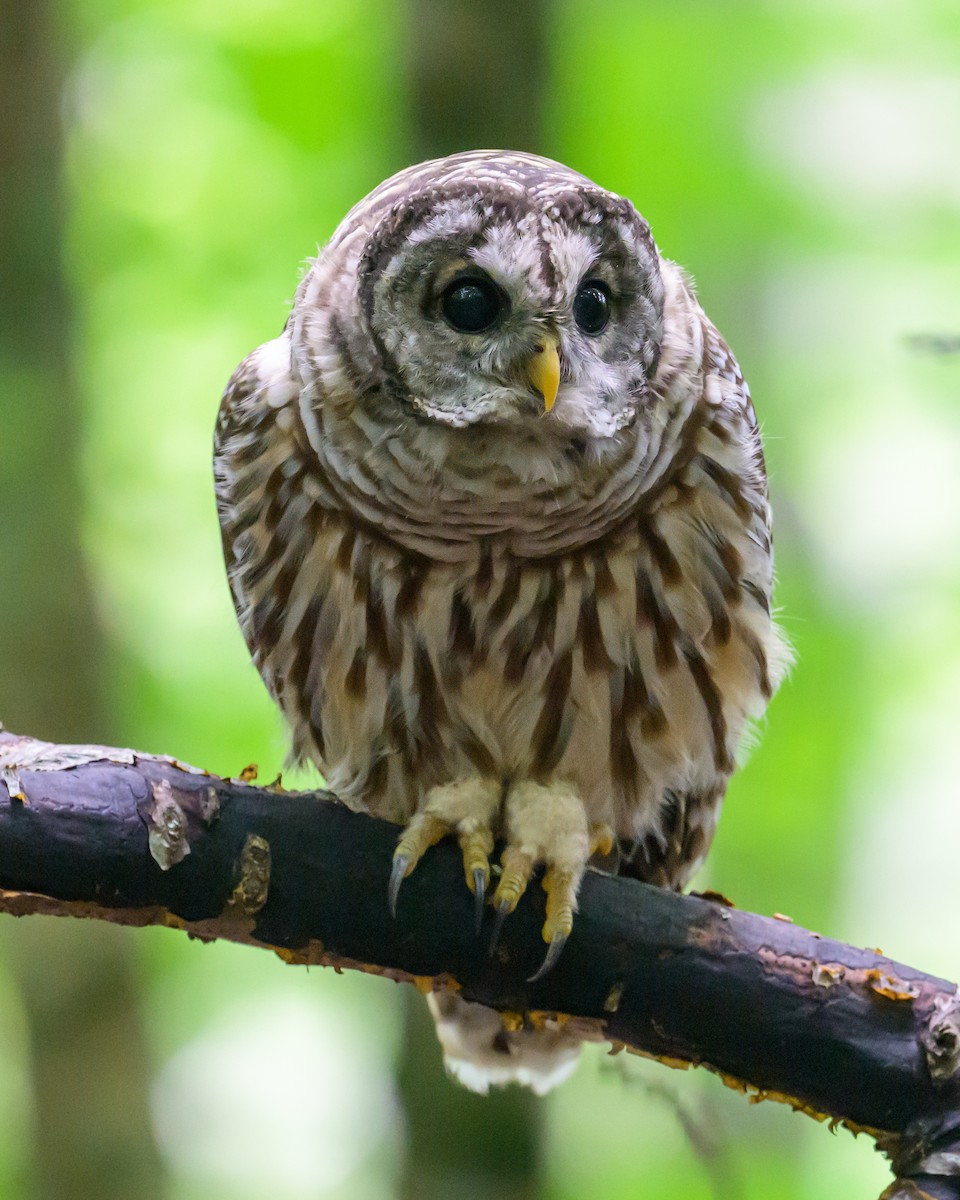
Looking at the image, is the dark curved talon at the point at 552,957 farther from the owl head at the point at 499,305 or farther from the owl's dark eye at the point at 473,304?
the owl's dark eye at the point at 473,304

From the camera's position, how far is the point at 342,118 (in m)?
5.62

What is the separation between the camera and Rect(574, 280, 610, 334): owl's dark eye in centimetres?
231

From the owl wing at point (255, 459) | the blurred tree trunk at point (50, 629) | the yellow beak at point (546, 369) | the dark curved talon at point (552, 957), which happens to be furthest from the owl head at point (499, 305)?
the blurred tree trunk at point (50, 629)

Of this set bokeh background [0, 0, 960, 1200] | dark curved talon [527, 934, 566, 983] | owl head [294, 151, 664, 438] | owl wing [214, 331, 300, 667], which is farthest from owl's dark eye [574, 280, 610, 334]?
bokeh background [0, 0, 960, 1200]

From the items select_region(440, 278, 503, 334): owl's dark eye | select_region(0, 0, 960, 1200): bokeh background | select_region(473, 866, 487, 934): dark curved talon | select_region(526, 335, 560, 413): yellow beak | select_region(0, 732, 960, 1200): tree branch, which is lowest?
select_region(0, 732, 960, 1200): tree branch

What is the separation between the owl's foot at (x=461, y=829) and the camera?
7.46ft

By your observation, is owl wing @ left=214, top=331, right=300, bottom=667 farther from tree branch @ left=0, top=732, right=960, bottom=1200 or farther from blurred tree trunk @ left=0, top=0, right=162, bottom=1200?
blurred tree trunk @ left=0, top=0, right=162, bottom=1200

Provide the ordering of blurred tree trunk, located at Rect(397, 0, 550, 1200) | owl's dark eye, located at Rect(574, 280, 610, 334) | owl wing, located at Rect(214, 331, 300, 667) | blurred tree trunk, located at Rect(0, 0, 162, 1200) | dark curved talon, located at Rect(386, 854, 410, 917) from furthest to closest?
blurred tree trunk, located at Rect(0, 0, 162, 1200) < blurred tree trunk, located at Rect(397, 0, 550, 1200) < owl wing, located at Rect(214, 331, 300, 667) < owl's dark eye, located at Rect(574, 280, 610, 334) < dark curved talon, located at Rect(386, 854, 410, 917)

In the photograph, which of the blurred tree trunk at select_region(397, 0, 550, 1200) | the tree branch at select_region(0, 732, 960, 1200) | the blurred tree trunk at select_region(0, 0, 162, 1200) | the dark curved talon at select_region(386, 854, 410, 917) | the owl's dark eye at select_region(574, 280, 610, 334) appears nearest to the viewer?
the tree branch at select_region(0, 732, 960, 1200)

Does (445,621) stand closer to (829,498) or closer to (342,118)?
(342,118)

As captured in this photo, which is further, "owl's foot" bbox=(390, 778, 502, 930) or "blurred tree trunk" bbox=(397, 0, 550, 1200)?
"blurred tree trunk" bbox=(397, 0, 550, 1200)

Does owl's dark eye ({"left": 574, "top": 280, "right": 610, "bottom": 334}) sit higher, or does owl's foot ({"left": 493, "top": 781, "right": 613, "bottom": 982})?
owl's dark eye ({"left": 574, "top": 280, "right": 610, "bottom": 334})

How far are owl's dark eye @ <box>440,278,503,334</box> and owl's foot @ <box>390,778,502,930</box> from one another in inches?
34.4

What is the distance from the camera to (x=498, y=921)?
2254 mm
